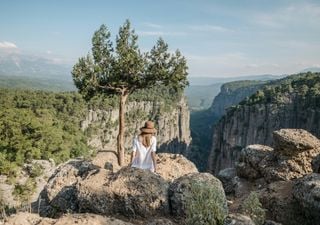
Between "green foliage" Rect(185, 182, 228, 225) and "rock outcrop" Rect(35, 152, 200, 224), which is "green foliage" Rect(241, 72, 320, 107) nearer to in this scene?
"rock outcrop" Rect(35, 152, 200, 224)

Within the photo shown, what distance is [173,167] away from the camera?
1795 centimetres

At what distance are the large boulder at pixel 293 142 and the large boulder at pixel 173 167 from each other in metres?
3.70

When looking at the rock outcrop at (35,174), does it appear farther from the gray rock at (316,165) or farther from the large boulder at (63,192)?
the gray rock at (316,165)

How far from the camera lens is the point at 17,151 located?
71.1 meters

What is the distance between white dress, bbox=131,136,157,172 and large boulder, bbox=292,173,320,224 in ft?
15.0

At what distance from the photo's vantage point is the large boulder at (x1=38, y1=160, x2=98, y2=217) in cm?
1199

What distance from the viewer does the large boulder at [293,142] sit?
1691 centimetres

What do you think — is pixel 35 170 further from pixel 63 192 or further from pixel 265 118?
pixel 265 118

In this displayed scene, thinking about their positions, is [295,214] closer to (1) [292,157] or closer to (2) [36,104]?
(1) [292,157]

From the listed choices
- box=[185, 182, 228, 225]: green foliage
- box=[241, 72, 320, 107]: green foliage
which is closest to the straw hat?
box=[185, 182, 228, 225]: green foliage

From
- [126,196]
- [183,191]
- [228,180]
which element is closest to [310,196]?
[183,191]

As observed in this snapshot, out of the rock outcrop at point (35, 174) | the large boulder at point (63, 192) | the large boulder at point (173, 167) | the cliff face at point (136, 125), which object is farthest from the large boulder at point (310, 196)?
the cliff face at point (136, 125)

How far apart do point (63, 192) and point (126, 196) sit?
120 inches

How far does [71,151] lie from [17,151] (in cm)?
1857
